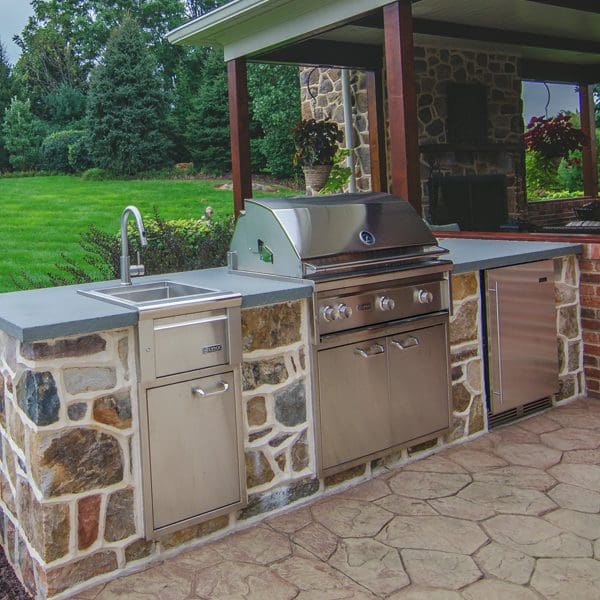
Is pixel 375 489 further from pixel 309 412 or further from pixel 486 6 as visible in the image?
pixel 486 6

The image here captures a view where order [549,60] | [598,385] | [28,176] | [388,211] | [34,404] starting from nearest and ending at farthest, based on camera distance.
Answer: [34,404] → [388,211] → [598,385] → [549,60] → [28,176]

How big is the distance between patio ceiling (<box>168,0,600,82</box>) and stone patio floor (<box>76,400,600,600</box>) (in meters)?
2.94

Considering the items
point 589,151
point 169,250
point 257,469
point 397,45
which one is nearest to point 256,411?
point 257,469

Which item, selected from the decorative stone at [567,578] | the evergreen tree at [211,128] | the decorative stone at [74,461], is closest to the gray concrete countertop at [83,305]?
the decorative stone at [74,461]

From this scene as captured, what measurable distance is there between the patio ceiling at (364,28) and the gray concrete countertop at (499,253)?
1.64 metres

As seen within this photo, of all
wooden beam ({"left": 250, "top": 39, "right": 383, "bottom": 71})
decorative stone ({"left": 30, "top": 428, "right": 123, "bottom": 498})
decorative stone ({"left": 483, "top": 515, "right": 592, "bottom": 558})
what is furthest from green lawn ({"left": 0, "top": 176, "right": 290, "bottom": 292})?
decorative stone ({"left": 483, "top": 515, "right": 592, "bottom": 558})

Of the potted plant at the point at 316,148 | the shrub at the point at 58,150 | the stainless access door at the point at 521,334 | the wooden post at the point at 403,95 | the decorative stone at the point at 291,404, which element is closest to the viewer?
the decorative stone at the point at 291,404

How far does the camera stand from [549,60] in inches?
340

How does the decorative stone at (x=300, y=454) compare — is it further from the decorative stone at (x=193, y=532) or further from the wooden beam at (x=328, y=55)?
the wooden beam at (x=328, y=55)

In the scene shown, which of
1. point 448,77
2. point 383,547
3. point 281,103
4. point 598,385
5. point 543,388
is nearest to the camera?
point 383,547

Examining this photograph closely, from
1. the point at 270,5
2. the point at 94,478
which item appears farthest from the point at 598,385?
the point at 270,5

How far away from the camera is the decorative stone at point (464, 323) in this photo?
359 centimetres

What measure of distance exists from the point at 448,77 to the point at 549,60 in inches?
71.9

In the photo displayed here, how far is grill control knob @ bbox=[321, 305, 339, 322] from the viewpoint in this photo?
119 inches
